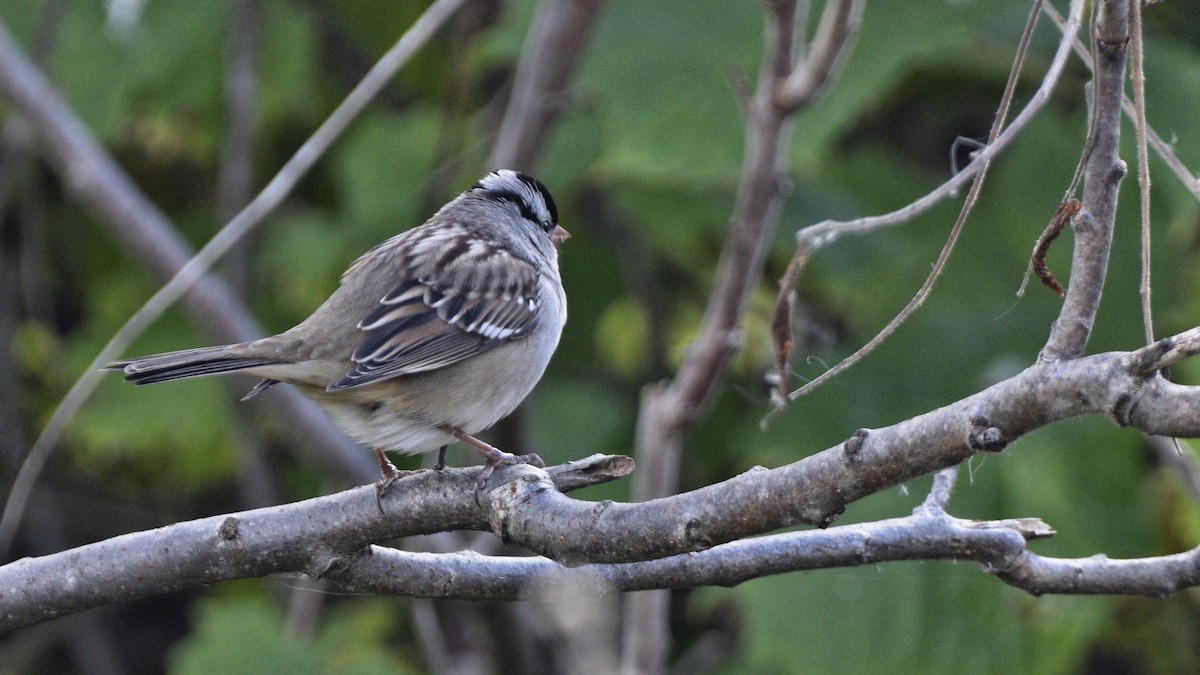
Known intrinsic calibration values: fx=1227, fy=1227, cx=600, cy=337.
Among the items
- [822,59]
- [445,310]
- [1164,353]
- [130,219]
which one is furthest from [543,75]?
[1164,353]

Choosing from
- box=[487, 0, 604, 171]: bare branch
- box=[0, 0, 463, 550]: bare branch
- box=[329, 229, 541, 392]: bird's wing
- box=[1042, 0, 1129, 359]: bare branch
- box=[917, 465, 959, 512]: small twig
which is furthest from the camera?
box=[0, 0, 463, 550]: bare branch

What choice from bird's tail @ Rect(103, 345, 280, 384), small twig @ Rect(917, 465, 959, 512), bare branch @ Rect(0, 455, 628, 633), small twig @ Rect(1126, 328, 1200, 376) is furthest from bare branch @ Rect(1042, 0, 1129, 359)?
bird's tail @ Rect(103, 345, 280, 384)

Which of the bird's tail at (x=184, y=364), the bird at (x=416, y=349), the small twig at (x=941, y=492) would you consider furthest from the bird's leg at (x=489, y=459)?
the small twig at (x=941, y=492)

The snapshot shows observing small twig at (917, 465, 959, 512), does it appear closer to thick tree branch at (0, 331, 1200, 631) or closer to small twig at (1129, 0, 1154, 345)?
thick tree branch at (0, 331, 1200, 631)

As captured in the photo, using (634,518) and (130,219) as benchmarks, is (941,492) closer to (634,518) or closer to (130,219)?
(634,518)

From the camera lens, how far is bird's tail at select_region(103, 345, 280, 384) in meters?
2.39

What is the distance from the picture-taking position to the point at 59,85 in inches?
184

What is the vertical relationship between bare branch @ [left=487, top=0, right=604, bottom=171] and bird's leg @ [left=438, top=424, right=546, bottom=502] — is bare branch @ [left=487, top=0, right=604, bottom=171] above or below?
above

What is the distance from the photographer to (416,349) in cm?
277

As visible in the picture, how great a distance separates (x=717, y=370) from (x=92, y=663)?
3981 mm

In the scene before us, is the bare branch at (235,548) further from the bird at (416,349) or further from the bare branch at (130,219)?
the bare branch at (130,219)

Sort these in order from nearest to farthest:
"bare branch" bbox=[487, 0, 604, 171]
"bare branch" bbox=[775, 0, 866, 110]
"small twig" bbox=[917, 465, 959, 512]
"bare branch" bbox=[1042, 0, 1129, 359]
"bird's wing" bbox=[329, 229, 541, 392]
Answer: "bare branch" bbox=[1042, 0, 1129, 359] < "small twig" bbox=[917, 465, 959, 512] < "bare branch" bbox=[775, 0, 866, 110] < "bird's wing" bbox=[329, 229, 541, 392] < "bare branch" bbox=[487, 0, 604, 171]

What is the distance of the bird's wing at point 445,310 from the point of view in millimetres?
2707

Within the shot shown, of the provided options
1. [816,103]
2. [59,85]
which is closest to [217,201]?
[59,85]
